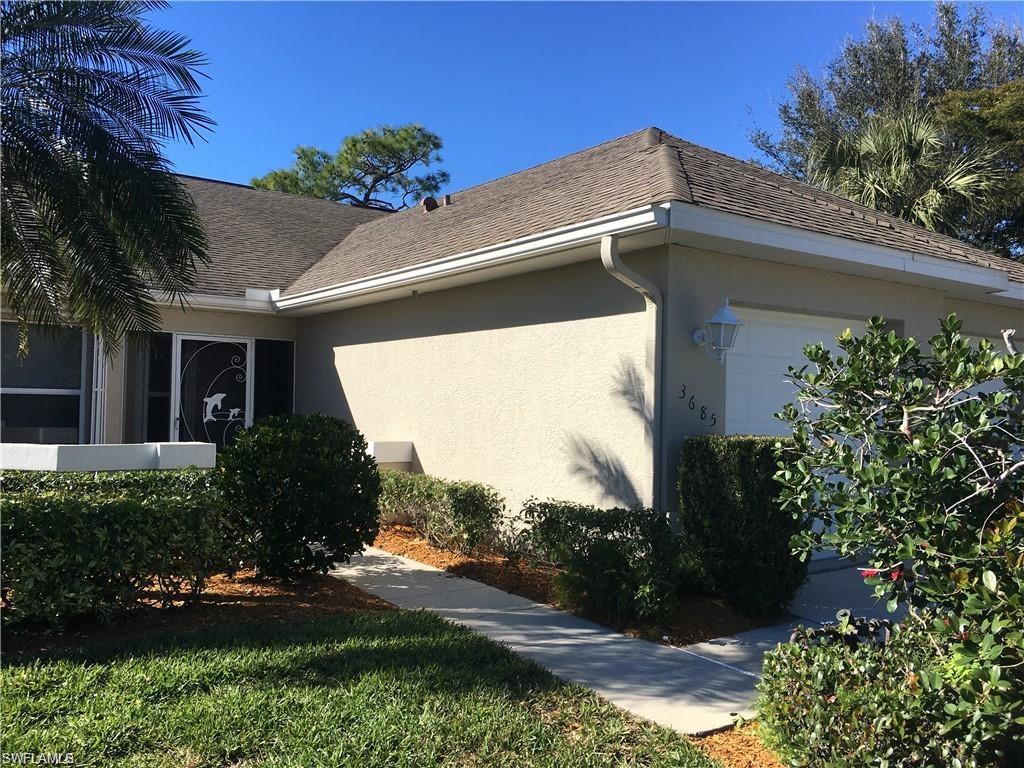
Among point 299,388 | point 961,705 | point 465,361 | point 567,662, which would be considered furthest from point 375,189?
point 961,705

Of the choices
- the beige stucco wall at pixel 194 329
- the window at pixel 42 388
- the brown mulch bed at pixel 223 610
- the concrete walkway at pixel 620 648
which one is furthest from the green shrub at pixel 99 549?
the window at pixel 42 388

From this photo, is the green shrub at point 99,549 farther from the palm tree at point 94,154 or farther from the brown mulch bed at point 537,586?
the brown mulch bed at point 537,586

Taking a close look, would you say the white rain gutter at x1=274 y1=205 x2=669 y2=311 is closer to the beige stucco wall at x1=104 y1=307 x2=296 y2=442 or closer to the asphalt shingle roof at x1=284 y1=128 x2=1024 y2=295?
the asphalt shingle roof at x1=284 y1=128 x2=1024 y2=295

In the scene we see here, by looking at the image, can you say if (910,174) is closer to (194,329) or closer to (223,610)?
(194,329)

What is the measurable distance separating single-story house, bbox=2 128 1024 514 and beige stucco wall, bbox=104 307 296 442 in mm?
33

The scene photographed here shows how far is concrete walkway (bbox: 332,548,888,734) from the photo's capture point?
4.79 metres

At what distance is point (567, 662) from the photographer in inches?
215

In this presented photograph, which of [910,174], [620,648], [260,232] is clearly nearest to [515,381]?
[620,648]

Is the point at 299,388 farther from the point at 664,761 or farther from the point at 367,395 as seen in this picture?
the point at 664,761

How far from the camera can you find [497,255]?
8.50 meters

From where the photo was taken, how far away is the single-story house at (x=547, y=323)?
299 inches

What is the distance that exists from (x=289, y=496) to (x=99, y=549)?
1.84 metres

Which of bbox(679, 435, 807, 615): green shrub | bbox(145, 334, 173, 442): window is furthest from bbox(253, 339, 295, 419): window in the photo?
bbox(679, 435, 807, 615): green shrub

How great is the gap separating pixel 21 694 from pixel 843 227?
8763 mm
